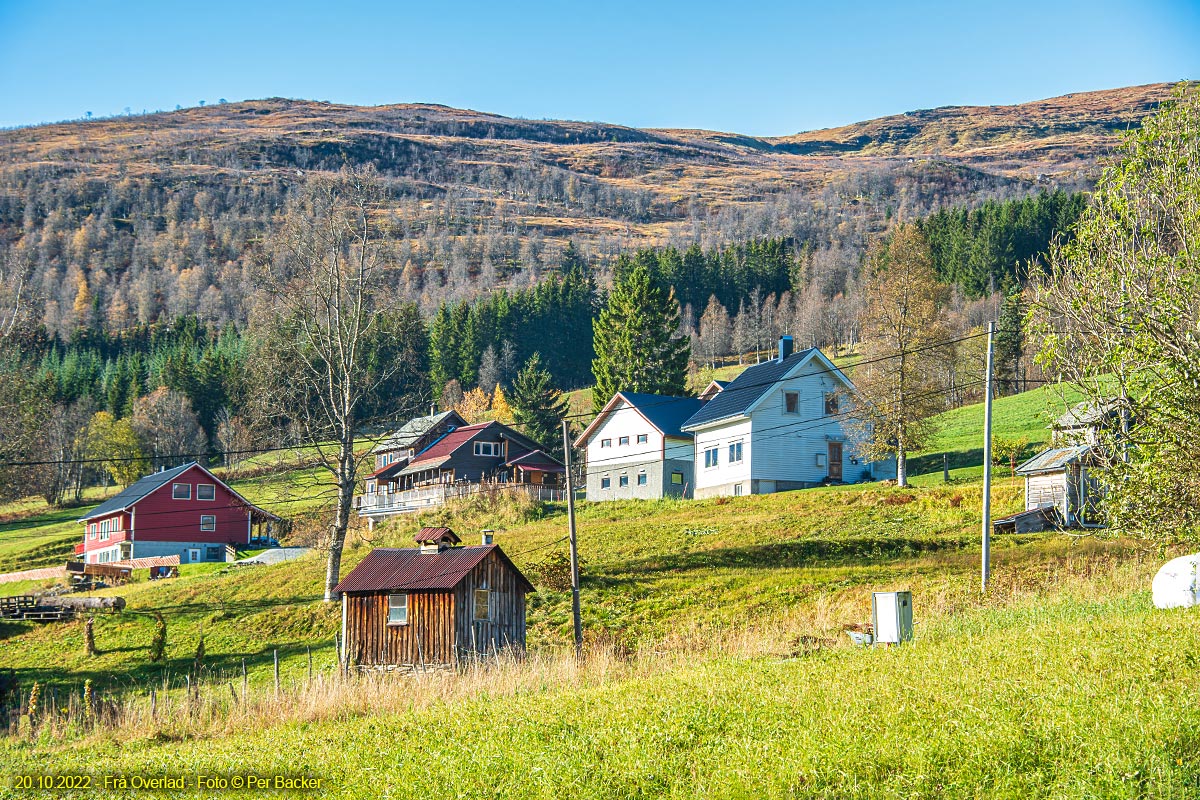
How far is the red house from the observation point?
2687 inches

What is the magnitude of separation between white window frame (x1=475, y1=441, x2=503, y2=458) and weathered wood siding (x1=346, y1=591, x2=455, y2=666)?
42.5 meters

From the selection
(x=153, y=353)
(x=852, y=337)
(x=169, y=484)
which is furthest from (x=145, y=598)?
(x=153, y=353)

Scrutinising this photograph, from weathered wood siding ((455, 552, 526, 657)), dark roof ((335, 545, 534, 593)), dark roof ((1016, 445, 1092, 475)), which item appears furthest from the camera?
dark roof ((1016, 445, 1092, 475))

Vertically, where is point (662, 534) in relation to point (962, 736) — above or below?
below

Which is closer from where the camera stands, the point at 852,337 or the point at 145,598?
the point at 145,598

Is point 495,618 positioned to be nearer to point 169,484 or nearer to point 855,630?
point 855,630

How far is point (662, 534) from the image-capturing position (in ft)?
140

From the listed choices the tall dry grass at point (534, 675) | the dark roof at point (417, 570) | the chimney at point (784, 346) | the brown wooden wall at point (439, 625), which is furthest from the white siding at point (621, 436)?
the tall dry grass at point (534, 675)

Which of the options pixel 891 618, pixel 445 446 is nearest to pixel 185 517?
pixel 445 446

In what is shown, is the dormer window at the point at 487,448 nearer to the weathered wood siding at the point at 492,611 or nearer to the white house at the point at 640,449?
the white house at the point at 640,449

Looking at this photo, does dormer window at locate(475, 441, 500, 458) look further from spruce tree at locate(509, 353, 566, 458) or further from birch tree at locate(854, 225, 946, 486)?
birch tree at locate(854, 225, 946, 486)

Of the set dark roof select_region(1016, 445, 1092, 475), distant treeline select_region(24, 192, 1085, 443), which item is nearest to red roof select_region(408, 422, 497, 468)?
distant treeline select_region(24, 192, 1085, 443)

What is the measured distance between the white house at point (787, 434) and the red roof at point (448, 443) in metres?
20.9

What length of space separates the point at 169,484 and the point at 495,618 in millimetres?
48021
